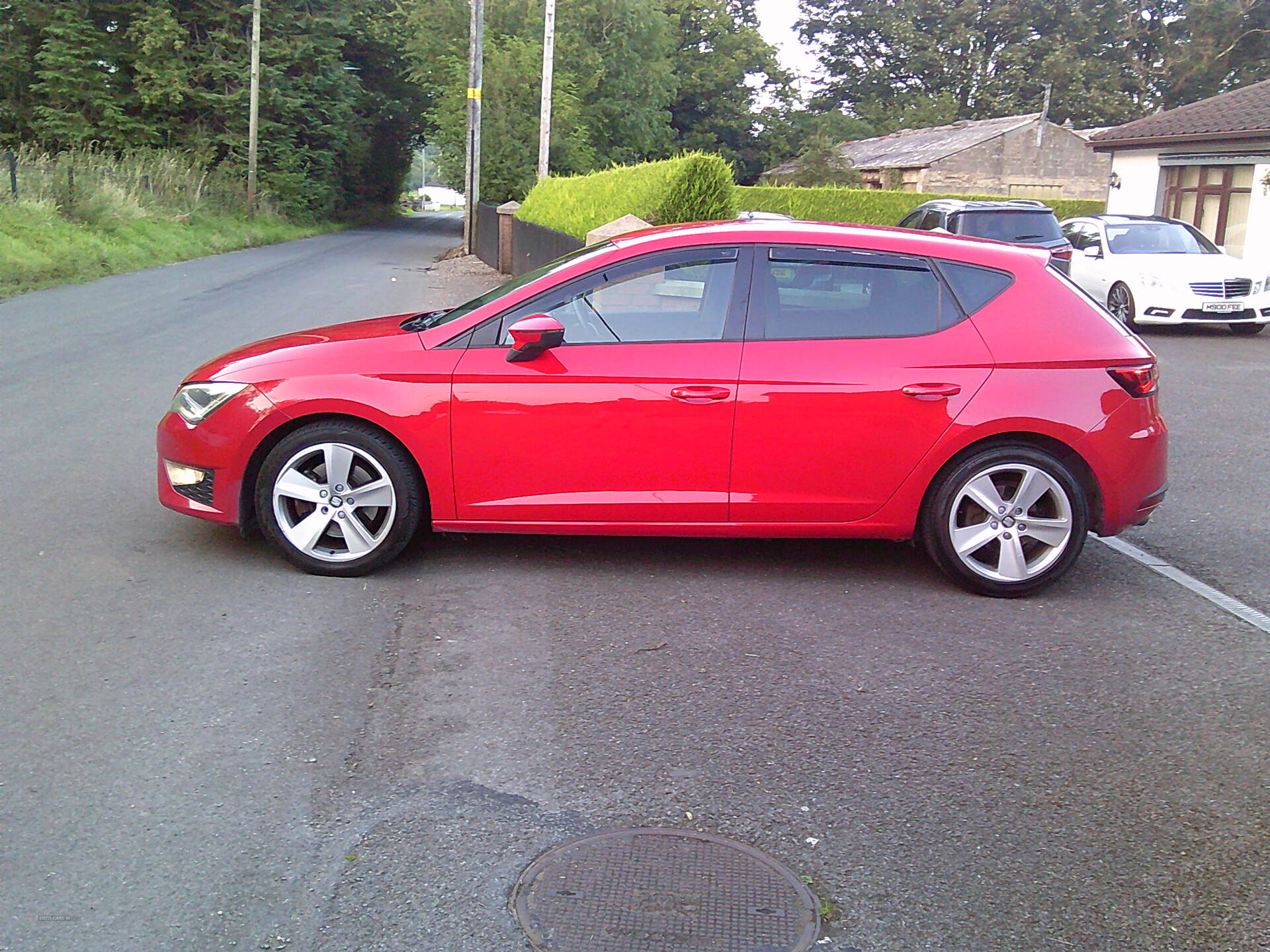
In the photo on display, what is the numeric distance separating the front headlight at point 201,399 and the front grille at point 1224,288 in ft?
49.1

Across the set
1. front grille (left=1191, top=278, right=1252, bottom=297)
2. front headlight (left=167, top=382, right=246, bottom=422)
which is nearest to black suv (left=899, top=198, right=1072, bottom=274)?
front grille (left=1191, top=278, right=1252, bottom=297)

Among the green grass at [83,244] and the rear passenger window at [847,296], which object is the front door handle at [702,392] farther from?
the green grass at [83,244]

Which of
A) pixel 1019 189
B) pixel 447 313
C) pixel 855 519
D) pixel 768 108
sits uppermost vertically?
pixel 768 108

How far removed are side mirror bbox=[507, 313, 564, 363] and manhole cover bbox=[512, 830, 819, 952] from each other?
2.61 metres

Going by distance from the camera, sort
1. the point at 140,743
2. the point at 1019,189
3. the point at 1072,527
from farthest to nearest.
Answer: the point at 1019,189, the point at 1072,527, the point at 140,743

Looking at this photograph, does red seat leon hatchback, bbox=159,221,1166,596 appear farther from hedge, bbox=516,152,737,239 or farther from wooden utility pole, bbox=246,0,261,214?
wooden utility pole, bbox=246,0,261,214

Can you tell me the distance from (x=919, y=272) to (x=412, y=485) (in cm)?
249

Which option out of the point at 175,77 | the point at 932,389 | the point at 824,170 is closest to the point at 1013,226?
the point at 932,389

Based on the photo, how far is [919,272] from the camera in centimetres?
581

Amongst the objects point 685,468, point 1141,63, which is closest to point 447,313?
point 685,468

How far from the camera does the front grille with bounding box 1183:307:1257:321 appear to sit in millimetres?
17188

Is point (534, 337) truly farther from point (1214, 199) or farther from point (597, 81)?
point (597, 81)

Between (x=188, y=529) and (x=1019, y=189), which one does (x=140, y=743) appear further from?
(x=1019, y=189)

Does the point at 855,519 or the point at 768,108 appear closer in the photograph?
the point at 855,519
